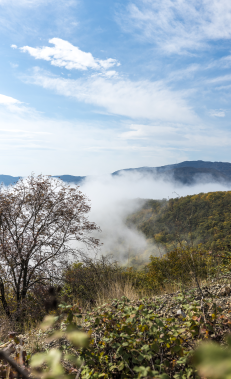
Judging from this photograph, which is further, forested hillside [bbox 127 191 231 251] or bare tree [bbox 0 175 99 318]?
forested hillside [bbox 127 191 231 251]

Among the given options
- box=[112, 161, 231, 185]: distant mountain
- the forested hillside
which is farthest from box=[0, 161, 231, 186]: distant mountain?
the forested hillside

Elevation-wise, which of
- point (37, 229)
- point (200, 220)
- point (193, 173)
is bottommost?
point (200, 220)

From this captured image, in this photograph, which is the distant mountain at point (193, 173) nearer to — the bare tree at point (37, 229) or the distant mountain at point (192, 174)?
the distant mountain at point (192, 174)

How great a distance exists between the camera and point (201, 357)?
38 cm

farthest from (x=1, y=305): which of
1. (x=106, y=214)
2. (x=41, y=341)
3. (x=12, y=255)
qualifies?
(x=106, y=214)

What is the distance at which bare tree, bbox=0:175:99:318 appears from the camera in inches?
245

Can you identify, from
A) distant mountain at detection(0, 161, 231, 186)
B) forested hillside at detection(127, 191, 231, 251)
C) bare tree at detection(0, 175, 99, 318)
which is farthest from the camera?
distant mountain at detection(0, 161, 231, 186)

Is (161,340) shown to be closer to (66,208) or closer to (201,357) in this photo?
(201,357)

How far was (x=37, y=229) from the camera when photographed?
6582 millimetres

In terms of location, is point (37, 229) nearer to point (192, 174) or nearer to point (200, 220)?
point (200, 220)

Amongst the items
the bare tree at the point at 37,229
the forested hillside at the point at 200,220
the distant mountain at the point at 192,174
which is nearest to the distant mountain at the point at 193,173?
the distant mountain at the point at 192,174

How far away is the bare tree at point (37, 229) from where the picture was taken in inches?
245

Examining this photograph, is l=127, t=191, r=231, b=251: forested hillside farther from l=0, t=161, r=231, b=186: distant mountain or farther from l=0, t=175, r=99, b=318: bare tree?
l=0, t=161, r=231, b=186: distant mountain

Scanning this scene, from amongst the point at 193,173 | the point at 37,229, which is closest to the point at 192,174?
the point at 193,173
